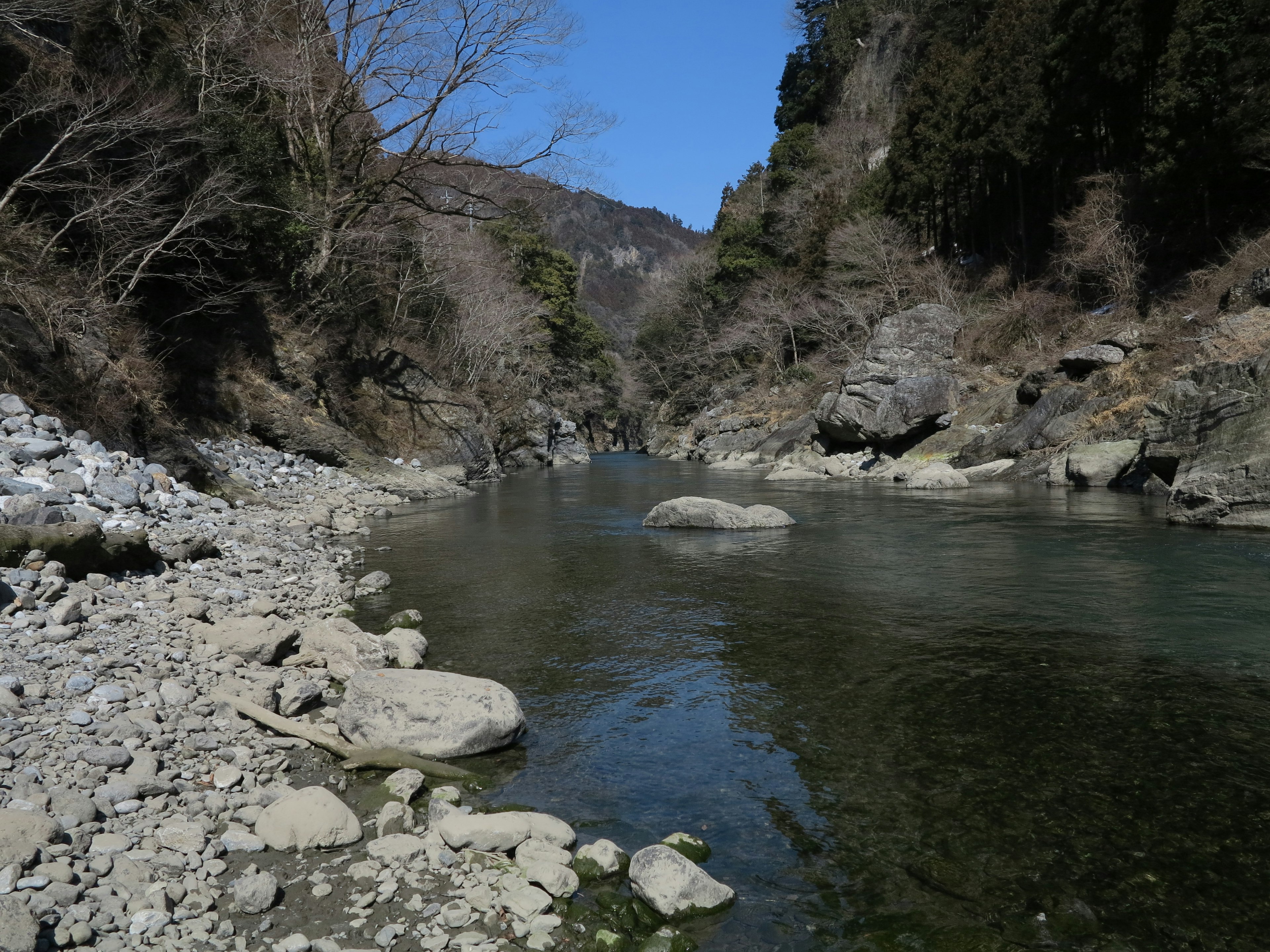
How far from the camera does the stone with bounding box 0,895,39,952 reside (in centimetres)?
283

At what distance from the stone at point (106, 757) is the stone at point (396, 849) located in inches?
56.2

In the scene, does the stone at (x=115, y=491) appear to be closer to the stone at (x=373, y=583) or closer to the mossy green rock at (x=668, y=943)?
the stone at (x=373, y=583)

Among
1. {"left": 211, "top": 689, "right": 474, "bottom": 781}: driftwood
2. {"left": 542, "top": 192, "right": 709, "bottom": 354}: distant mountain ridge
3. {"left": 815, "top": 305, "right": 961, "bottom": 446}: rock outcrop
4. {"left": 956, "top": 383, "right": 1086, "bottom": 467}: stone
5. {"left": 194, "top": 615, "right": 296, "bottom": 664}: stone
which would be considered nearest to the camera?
{"left": 211, "top": 689, "right": 474, "bottom": 781}: driftwood

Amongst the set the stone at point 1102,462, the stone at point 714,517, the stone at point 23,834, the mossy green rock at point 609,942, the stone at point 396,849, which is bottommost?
the mossy green rock at point 609,942

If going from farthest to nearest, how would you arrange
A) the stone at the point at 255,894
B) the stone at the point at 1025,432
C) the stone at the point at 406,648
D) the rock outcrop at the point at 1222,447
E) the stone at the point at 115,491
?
the stone at the point at 1025,432, the rock outcrop at the point at 1222,447, the stone at the point at 115,491, the stone at the point at 406,648, the stone at the point at 255,894

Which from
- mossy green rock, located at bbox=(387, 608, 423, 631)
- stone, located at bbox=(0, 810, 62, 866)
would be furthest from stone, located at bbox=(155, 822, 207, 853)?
mossy green rock, located at bbox=(387, 608, 423, 631)

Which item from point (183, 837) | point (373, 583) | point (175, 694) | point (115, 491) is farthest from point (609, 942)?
point (115, 491)

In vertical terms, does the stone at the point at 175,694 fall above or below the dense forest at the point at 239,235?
below

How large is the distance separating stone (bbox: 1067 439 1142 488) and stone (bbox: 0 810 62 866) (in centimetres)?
2011

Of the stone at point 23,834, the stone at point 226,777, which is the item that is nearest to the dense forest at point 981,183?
the stone at point 226,777

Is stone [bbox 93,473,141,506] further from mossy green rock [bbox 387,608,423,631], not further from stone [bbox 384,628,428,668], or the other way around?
stone [bbox 384,628,428,668]

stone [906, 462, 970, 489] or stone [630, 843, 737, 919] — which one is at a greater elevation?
stone [906, 462, 970, 489]

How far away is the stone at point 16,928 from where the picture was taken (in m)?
2.83

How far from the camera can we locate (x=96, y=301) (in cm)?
1404
